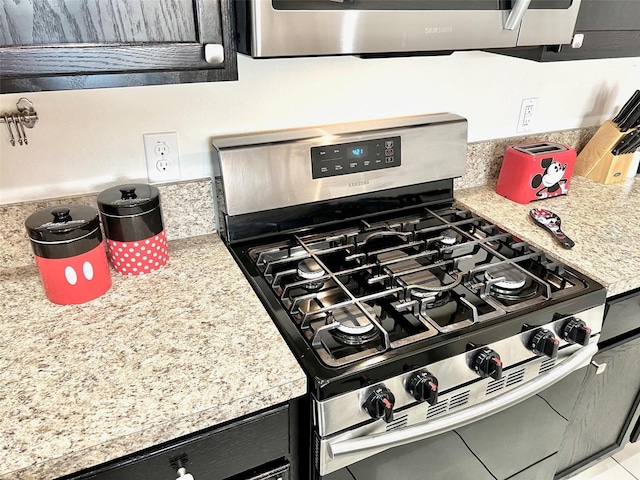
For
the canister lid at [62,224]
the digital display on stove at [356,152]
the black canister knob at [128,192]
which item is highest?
the digital display on stove at [356,152]

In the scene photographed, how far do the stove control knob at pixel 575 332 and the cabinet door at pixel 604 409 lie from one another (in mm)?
276

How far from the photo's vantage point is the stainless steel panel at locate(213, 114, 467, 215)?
114 centimetres

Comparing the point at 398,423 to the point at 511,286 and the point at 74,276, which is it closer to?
the point at 511,286

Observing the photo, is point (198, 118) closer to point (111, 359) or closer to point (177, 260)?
point (177, 260)

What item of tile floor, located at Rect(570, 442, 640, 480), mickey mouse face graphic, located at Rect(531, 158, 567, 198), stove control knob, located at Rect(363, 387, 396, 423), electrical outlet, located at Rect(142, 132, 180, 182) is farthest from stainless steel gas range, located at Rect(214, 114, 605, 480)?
tile floor, located at Rect(570, 442, 640, 480)

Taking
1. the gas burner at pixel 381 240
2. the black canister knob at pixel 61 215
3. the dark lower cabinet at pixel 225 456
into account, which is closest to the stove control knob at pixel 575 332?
the gas burner at pixel 381 240

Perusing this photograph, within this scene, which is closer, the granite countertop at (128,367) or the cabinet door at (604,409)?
the granite countertop at (128,367)

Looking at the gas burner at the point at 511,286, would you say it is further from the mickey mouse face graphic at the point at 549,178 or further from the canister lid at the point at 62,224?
the canister lid at the point at 62,224

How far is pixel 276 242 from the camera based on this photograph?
1.22 metres

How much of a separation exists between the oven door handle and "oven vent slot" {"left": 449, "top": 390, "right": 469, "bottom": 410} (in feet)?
0.05

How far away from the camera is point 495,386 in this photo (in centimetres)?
99

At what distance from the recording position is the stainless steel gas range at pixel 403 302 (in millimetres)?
856

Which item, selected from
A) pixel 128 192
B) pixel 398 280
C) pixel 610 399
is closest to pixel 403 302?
pixel 398 280

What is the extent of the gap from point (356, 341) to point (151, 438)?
368 mm
